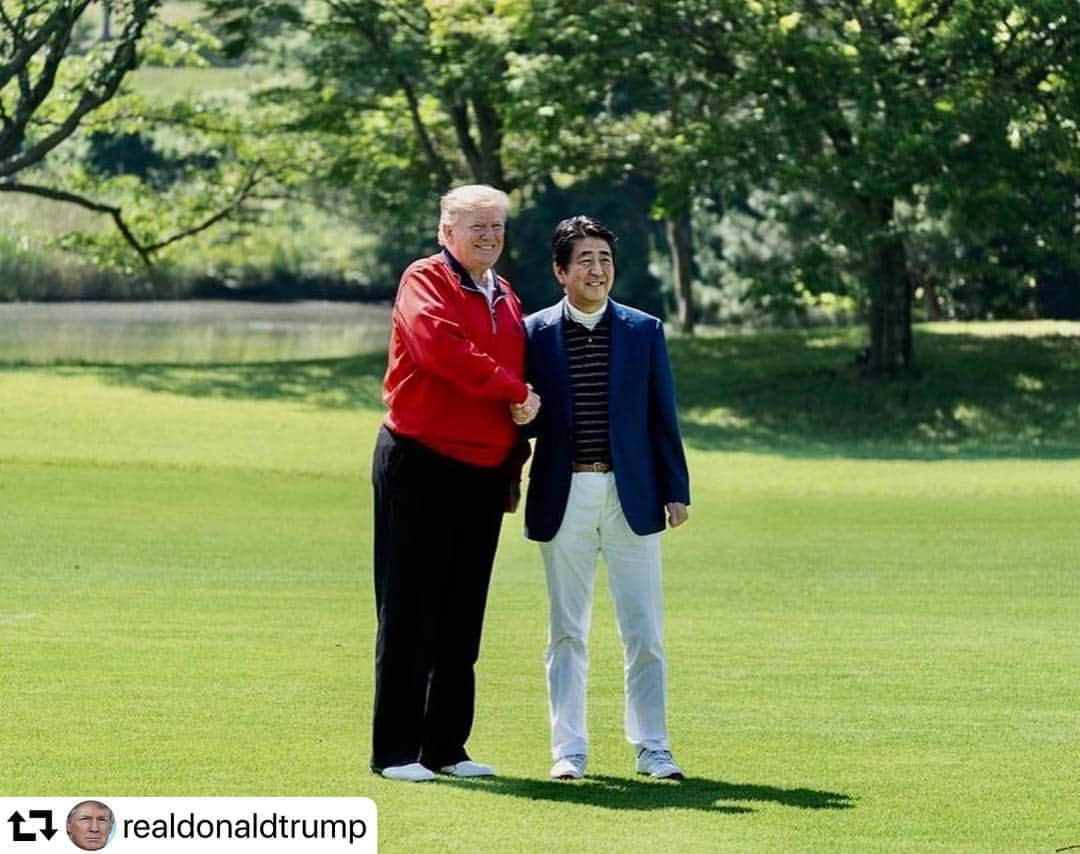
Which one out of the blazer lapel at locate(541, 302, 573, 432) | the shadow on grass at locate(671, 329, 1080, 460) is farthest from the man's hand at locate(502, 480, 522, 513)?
the shadow on grass at locate(671, 329, 1080, 460)

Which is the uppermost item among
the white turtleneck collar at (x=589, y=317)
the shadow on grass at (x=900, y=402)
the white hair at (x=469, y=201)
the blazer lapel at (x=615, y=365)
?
the white hair at (x=469, y=201)

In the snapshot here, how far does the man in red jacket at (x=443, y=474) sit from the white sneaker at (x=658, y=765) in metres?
0.52

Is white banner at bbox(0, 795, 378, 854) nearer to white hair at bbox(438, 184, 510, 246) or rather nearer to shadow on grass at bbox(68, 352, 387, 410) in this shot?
white hair at bbox(438, 184, 510, 246)

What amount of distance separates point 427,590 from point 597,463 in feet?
2.31

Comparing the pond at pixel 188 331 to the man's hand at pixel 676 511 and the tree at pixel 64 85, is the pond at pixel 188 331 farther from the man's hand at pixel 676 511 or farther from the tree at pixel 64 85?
the man's hand at pixel 676 511

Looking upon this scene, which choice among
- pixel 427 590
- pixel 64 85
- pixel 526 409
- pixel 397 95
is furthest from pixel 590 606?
pixel 64 85

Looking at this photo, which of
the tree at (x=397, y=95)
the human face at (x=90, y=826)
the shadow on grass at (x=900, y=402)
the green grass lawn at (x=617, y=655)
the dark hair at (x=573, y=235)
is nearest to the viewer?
the human face at (x=90, y=826)

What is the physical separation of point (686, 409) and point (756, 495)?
11588 mm

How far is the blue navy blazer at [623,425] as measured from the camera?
7.55 meters

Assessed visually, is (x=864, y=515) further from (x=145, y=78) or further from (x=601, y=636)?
(x=145, y=78)

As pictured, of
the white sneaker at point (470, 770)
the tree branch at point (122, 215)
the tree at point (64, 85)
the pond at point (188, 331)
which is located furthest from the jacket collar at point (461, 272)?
the pond at point (188, 331)

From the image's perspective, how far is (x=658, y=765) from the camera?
7555mm

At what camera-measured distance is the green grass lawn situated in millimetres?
6930

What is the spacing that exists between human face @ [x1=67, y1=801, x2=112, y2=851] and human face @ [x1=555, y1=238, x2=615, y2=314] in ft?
7.94
